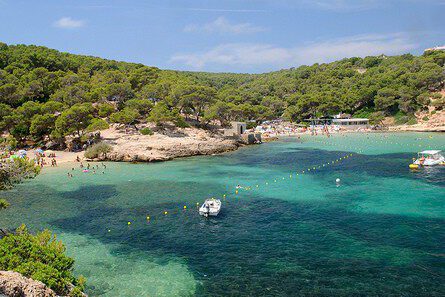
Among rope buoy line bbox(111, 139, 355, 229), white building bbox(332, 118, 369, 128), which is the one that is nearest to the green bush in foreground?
rope buoy line bbox(111, 139, 355, 229)

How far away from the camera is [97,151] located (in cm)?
6025

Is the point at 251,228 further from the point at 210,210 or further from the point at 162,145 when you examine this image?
the point at 162,145

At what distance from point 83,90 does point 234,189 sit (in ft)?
179

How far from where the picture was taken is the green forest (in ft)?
221

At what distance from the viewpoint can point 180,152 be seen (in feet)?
211

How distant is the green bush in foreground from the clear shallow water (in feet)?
16.3

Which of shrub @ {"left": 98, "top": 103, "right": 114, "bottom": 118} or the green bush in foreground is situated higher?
shrub @ {"left": 98, "top": 103, "right": 114, "bottom": 118}

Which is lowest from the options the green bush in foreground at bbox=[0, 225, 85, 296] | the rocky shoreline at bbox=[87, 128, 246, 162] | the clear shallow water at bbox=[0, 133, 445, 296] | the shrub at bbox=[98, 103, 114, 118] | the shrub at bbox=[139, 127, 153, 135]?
the clear shallow water at bbox=[0, 133, 445, 296]

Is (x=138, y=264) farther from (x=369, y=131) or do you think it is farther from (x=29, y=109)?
(x=369, y=131)

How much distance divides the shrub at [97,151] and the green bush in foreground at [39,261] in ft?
151

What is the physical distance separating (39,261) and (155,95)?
7360 cm

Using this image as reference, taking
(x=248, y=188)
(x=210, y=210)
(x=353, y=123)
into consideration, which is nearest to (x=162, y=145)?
(x=248, y=188)

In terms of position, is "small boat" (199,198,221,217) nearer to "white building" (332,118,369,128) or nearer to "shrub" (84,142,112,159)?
"shrub" (84,142,112,159)

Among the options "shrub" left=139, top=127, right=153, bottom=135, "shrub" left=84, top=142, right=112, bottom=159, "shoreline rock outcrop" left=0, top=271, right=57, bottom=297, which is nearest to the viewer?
"shoreline rock outcrop" left=0, top=271, right=57, bottom=297
